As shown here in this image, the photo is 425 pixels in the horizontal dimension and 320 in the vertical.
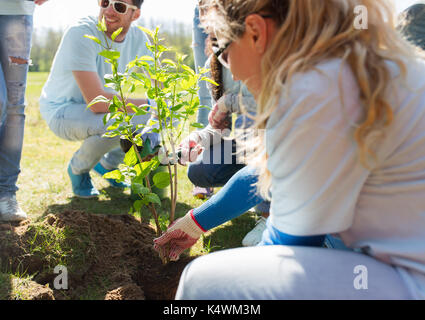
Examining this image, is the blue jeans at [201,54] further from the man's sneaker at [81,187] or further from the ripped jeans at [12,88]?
the ripped jeans at [12,88]

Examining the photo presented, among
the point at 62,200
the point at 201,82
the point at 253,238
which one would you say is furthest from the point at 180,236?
the point at 201,82

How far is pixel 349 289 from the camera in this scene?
116 centimetres

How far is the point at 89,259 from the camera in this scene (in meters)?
2.20

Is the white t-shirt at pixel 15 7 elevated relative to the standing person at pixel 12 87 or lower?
elevated

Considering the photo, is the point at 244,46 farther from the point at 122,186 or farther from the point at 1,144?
the point at 122,186

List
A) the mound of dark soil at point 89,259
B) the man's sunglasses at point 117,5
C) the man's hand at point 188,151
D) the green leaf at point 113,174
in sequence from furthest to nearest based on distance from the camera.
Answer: the man's sunglasses at point 117,5, the man's hand at point 188,151, the mound of dark soil at point 89,259, the green leaf at point 113,174

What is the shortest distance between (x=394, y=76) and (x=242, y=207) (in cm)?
89

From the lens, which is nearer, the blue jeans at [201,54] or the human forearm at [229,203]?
the human forearm at [229,203]

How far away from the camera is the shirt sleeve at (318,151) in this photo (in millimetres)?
1074

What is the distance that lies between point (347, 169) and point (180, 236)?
1010mm

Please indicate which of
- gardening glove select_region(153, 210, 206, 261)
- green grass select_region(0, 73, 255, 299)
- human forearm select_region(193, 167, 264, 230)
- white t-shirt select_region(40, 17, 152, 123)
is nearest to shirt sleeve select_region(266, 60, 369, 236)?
human forearm select_region(193, 167, 264, 230)

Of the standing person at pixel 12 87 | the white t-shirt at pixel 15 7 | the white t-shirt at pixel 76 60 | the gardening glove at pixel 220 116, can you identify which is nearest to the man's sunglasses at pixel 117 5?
the white t-shirt at pixel 76 60

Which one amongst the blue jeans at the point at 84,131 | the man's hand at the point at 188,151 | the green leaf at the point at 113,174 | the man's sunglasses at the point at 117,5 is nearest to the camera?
the green leaf at the point at 113,174
